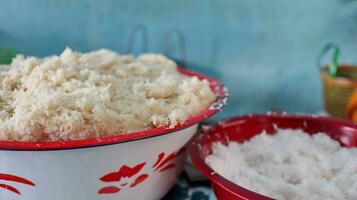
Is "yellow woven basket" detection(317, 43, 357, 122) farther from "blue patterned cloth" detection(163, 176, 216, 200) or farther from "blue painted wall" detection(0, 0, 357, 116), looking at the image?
"blue patterned cloth" detection(163, 176, 216, 200)

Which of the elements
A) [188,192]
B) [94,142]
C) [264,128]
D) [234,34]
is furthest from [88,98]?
[234,34]

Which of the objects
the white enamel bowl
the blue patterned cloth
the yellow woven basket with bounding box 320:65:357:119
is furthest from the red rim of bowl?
the yellow woven basket with bounding box 320:65:357:119

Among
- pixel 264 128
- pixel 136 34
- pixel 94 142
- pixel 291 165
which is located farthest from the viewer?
pixel 136 34

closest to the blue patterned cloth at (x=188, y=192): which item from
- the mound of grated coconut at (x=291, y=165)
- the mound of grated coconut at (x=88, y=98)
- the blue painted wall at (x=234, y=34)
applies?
the mound of grated coconut at (x=291, y=165)

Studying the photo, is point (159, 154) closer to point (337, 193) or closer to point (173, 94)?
point (173, 94)

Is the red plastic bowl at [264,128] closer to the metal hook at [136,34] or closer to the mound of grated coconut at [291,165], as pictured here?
the mound of grated coconut at [291,165]

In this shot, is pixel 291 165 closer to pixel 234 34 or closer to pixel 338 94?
pixel 338 94
